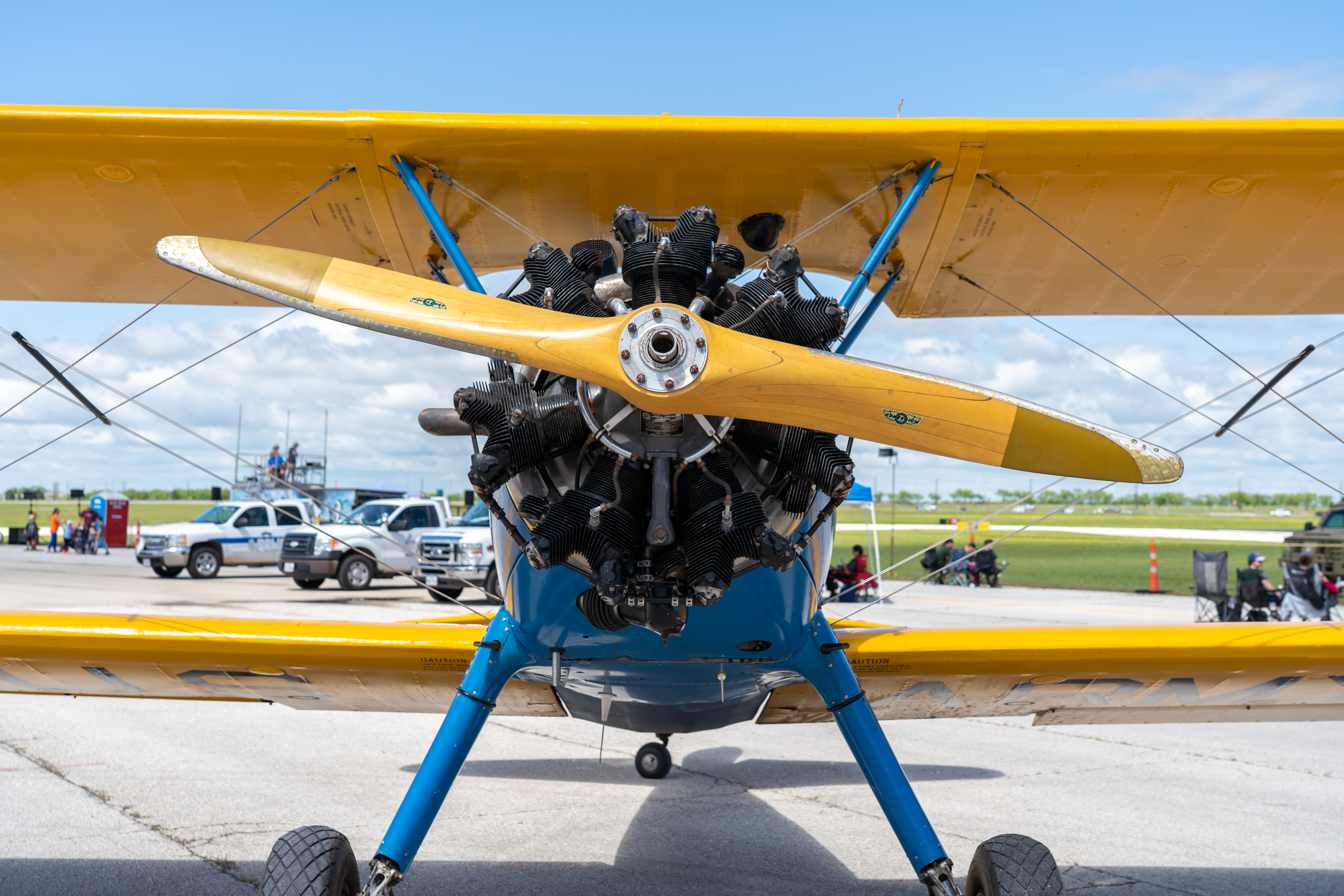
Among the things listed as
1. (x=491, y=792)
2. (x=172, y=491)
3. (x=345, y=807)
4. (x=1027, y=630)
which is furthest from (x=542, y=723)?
(x=172, y=491)

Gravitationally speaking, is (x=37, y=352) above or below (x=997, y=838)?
above

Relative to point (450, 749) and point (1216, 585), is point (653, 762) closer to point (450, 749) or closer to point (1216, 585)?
point (450, 749)

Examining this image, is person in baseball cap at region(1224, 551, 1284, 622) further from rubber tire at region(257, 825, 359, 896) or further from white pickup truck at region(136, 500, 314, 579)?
white pickup truck at region(136, 500, 314, 579)

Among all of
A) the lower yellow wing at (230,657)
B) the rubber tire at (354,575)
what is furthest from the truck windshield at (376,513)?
the lower yellow wing at (230,657)

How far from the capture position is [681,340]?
→ 7.55 ft

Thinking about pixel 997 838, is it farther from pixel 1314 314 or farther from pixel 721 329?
pixel 1314 314

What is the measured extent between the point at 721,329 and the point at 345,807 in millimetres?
4014

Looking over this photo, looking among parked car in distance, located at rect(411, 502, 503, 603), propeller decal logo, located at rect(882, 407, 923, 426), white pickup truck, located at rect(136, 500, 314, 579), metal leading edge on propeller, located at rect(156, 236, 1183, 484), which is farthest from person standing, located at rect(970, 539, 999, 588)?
propeller decal logo, located at rect(882, 407, 923, 426)

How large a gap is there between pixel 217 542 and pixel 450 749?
71.7ft

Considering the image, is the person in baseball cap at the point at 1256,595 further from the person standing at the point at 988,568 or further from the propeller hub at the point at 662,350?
the propeller hub at the point at 662,350

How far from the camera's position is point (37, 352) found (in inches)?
150

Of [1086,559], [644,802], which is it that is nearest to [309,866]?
[644,802]

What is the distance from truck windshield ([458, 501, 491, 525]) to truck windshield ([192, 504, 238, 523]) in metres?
5.91

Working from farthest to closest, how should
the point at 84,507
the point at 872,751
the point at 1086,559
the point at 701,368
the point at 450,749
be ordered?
the point at 84,507
the point at 1086,559
the point at 872,751
the point at 450,749
the point at 701,368
